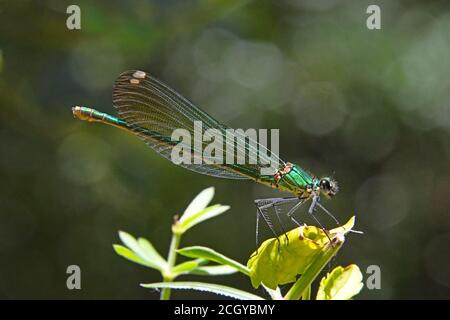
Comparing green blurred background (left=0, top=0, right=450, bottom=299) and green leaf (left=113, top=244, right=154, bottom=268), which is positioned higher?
green blurred background (left=0, top=0, right=450, bottom=299)

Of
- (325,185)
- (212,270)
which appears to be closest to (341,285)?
(212,270)

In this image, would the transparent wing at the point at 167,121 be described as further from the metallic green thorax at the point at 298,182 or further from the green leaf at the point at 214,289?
the green leaf at the point at 214,289

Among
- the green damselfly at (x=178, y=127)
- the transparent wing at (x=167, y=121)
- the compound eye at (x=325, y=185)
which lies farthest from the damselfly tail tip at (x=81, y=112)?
the compound eye at (x=325, y=185)

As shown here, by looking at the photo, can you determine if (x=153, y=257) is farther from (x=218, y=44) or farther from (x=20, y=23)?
(x=218, y=44)

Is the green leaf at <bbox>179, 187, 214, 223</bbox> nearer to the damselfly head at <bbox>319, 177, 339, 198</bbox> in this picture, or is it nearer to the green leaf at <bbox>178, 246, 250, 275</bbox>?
the green leaf at <bbox>178, 246, 250, 275</bbox>

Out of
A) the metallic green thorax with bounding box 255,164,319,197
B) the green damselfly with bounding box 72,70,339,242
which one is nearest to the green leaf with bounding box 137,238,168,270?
the green damselfly with bounding box 72,70,339,242

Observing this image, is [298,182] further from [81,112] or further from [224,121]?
[224,121]
